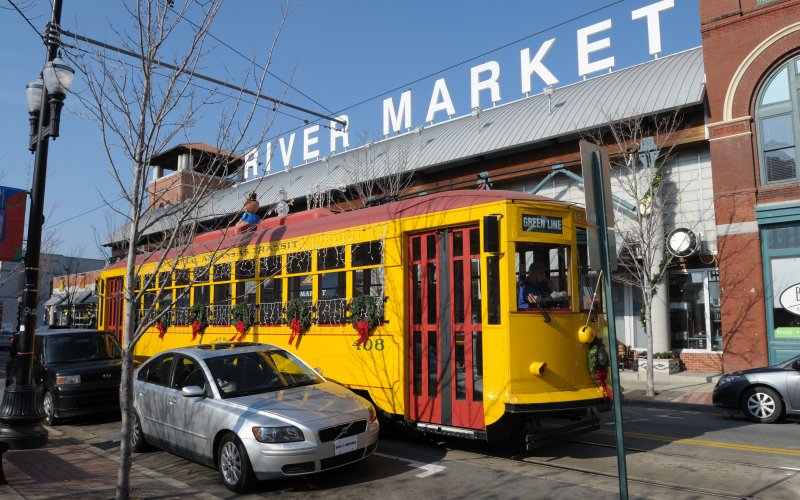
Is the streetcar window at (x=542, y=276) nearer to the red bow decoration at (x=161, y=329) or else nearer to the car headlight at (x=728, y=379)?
the car headlight at (x=728, y=379)

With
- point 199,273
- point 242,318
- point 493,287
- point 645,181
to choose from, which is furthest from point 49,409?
point 645,181

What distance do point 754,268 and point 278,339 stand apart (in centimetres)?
1325

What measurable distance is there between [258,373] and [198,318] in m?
4.92

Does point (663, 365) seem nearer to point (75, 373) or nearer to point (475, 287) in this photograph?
point (475, 287)

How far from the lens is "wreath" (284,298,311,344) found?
31.9 ft

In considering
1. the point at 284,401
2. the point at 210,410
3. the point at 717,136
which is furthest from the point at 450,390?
the point at 717,136

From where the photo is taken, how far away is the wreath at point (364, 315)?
857cm

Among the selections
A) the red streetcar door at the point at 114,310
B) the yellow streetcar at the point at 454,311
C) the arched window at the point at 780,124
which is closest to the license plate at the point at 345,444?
the yellow streetcar at the point at 454,311

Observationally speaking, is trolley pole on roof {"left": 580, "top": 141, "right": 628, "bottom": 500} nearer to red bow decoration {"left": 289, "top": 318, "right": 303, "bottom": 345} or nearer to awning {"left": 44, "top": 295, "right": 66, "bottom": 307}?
red bow decoration {"left": 289, "top": 318, "right": 303, "bottom": 345}

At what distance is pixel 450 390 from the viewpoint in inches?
304

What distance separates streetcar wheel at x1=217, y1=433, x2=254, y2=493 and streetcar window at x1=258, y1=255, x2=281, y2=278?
404 cm

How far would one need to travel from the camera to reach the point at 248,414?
6.61m

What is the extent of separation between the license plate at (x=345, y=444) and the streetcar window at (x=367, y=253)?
108 inches

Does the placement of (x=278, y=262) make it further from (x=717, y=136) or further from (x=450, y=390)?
(x=717, y=136)
